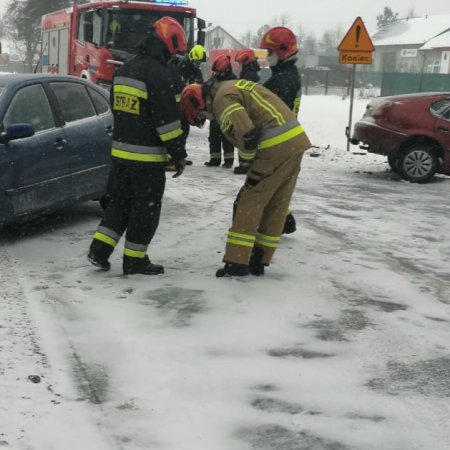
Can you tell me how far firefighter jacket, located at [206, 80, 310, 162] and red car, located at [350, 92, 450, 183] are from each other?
638 cm

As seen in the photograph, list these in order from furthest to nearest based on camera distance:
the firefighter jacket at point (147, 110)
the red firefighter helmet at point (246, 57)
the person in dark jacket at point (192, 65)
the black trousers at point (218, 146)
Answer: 1. the person in dark jacket at point (192, 65)
2. the black trousers at point (218, 146)
3. the red firefighter helmet at point (246, 57)
4. the firefighter jacket at point (147, 110)

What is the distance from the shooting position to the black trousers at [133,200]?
5.36 meters

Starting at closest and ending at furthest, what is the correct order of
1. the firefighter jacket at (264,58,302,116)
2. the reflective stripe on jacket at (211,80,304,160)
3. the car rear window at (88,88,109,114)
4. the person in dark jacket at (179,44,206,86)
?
the reflective stripe on jacket at (211,80,304,160)
the firefighter jacket at (264,58,302,116)
the car rear window at (88,88,109,114)
the person in dark jacket at (179,44,206,86)

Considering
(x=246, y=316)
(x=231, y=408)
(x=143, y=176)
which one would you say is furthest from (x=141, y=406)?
(x=143, y=176)

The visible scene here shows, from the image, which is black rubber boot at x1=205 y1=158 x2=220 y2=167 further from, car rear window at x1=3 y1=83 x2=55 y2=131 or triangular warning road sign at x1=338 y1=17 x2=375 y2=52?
car rear window at x1=3 y1=83 x2=55 y2=131

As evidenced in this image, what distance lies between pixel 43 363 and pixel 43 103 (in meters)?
3.74

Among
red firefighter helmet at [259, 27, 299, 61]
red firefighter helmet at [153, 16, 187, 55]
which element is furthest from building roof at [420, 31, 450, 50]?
red firefighter helmet at [153, 16, 187, 55]

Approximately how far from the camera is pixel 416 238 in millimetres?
7410

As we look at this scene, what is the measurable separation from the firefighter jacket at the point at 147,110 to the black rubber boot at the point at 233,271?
0.92 m

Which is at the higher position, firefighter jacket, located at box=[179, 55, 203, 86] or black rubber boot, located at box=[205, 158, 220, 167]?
firefighter jacket, located at box=[179, 55, 203, 86]

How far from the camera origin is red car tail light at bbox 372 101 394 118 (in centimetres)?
1159

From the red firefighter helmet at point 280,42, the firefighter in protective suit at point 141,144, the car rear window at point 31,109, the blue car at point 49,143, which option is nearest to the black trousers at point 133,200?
the firefighter in protective suit at point 141,144

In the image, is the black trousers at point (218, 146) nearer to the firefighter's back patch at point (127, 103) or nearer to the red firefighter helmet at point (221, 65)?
the red firefighter helmet at point (221, 65)

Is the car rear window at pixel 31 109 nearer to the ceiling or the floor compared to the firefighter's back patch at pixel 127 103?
nearer to the floor
